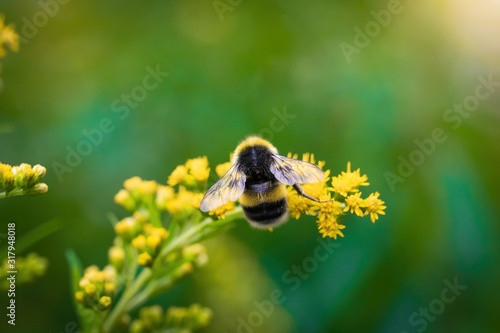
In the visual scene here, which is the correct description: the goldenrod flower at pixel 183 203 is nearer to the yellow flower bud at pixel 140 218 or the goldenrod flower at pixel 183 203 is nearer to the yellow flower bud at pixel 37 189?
the yellow flower bud at pixel 140 218

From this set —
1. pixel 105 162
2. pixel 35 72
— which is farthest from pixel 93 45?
pixel 105 162

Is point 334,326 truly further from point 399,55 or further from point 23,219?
point 399,55

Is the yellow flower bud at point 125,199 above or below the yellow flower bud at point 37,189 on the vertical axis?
above

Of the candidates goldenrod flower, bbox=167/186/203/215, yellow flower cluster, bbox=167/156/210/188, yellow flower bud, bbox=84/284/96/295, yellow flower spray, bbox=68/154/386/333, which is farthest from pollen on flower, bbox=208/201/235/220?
yellow flower bud, bbox=84/284/96/295

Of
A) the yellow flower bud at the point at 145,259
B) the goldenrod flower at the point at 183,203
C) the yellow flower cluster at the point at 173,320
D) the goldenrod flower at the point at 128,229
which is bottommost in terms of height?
the yellow flower cluster at the point at 173,320

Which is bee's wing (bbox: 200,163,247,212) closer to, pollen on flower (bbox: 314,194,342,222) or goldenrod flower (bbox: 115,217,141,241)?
pollen on flower (bbox: 314,194,342,222)

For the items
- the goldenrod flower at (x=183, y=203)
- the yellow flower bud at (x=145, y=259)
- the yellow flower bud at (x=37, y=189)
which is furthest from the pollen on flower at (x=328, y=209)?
the yellow flower bud at (x=37, y=189)

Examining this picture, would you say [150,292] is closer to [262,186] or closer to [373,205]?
[262,186]
